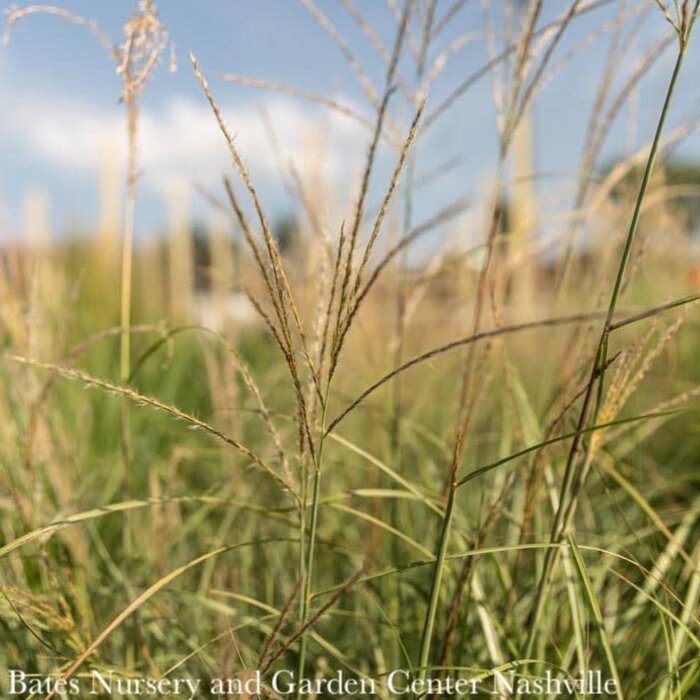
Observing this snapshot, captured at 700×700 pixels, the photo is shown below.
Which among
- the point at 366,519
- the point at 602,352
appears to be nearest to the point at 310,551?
the point at 602,352

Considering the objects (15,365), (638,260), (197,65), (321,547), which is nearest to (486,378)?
(638,260)

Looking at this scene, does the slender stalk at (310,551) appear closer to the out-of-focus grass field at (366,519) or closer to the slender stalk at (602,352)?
the out-of-focus grass field at (366,519)

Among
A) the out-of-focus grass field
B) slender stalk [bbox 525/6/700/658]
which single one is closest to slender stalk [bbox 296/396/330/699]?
the out-of-focus grass field

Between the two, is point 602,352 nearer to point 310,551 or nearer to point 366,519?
point 310,551

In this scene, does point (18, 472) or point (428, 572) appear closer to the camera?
point (428, 572)

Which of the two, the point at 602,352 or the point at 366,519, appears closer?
the point at 602,352

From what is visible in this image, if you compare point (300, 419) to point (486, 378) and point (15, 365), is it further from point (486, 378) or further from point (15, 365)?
point (15, 365)

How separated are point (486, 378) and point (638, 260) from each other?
0.76 ft

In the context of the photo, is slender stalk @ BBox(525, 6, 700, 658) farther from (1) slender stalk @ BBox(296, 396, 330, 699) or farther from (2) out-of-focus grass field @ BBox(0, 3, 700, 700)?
(1) slender stalk @ BBox(296, 396, 330, 699)

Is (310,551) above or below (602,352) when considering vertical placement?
below

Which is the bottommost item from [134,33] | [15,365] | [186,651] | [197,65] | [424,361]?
[186,651]

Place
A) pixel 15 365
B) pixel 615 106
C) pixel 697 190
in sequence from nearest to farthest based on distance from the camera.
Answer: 1. pixel 615 106
2. pixel 15 365
3. pixel 697 190

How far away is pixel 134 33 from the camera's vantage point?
921 mm

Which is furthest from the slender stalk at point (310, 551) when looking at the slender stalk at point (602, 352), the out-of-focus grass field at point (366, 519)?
the slender stalk at point (602, 352)
